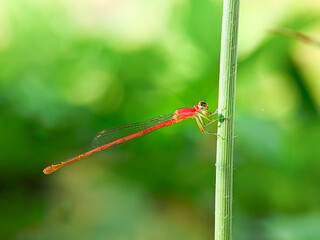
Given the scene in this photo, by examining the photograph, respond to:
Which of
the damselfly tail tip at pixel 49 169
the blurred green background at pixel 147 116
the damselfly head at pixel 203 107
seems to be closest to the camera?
the damselfly head at pixel 203 107

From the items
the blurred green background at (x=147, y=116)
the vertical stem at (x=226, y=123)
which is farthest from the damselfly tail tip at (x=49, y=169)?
the vertical stem at (x=226, y=123)

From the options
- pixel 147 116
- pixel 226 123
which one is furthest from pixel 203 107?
pixel 147 116

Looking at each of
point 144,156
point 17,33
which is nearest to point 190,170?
point 144,156

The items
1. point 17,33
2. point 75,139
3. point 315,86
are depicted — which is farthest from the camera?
point 17,33

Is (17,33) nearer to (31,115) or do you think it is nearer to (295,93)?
(31,115)

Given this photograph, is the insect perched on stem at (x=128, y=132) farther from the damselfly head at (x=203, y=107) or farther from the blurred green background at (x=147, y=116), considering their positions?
the blurred green background at (x=147, y=116)
